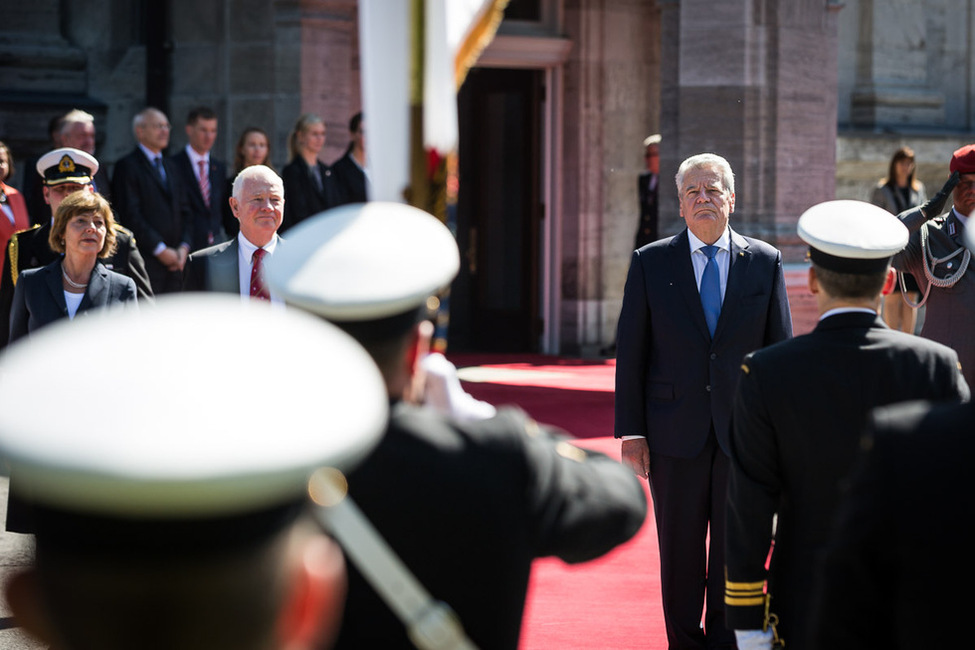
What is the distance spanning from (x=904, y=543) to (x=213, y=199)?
333 inches

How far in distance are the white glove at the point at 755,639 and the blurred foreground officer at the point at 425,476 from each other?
143cm

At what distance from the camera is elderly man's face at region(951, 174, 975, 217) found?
21.1ft

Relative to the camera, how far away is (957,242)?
6.41 m

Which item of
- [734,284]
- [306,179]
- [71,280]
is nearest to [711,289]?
[734,284]

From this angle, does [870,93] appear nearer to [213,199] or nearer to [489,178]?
[489,178]

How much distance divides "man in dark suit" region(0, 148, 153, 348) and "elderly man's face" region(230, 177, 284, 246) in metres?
1.09

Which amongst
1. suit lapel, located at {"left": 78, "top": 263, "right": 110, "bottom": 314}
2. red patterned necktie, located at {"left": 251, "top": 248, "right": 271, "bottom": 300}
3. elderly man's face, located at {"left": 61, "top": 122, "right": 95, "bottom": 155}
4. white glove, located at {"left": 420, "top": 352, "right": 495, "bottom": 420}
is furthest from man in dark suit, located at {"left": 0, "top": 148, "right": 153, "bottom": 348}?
white glove, located at {"left": 420, "top": 352, "right": 495, "bottom": 420}

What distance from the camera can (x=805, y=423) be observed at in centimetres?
340

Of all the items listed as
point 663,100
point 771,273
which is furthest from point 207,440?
point 663,100

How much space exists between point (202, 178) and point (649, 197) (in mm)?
5039

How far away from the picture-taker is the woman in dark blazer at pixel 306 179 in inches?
385

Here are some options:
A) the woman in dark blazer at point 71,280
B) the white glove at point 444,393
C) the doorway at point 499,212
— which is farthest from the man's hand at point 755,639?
the doorway at point 499,212

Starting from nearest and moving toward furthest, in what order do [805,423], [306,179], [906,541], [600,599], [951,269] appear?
1. [906,541]
2. [805,423]
3. [600,599]
4. [951,269]
5. [306,179]

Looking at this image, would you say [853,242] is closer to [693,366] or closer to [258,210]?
[693,366]
